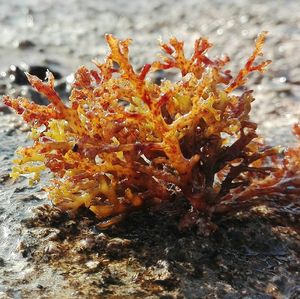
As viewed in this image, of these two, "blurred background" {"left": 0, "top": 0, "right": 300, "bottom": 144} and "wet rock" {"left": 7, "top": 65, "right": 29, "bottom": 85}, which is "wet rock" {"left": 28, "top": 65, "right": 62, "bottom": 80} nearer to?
"blurred background" {"left": 0, "top": 0, "right": 300, "bottom": 144}

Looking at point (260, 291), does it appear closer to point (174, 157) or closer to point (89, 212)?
point (174, 157)

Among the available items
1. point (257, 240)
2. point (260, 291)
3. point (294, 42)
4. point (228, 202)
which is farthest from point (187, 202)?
point (294, 42)

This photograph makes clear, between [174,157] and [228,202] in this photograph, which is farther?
[228,202]

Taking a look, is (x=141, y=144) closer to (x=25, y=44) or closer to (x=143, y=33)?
(x=25, y=44)

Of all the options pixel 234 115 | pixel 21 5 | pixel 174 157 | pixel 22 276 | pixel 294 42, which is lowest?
pixel 22 276

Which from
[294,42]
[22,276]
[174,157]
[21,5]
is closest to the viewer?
[22,276]

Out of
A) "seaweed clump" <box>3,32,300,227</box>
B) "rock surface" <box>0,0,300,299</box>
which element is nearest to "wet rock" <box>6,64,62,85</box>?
"rock surface" <box>0,0,300,299</box>

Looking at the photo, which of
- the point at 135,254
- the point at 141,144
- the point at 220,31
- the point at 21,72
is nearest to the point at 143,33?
the point at 220,31

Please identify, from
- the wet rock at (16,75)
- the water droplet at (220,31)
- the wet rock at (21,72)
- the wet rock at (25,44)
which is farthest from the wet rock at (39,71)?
the water droplet at (220,31)

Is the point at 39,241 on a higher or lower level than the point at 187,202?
lower
